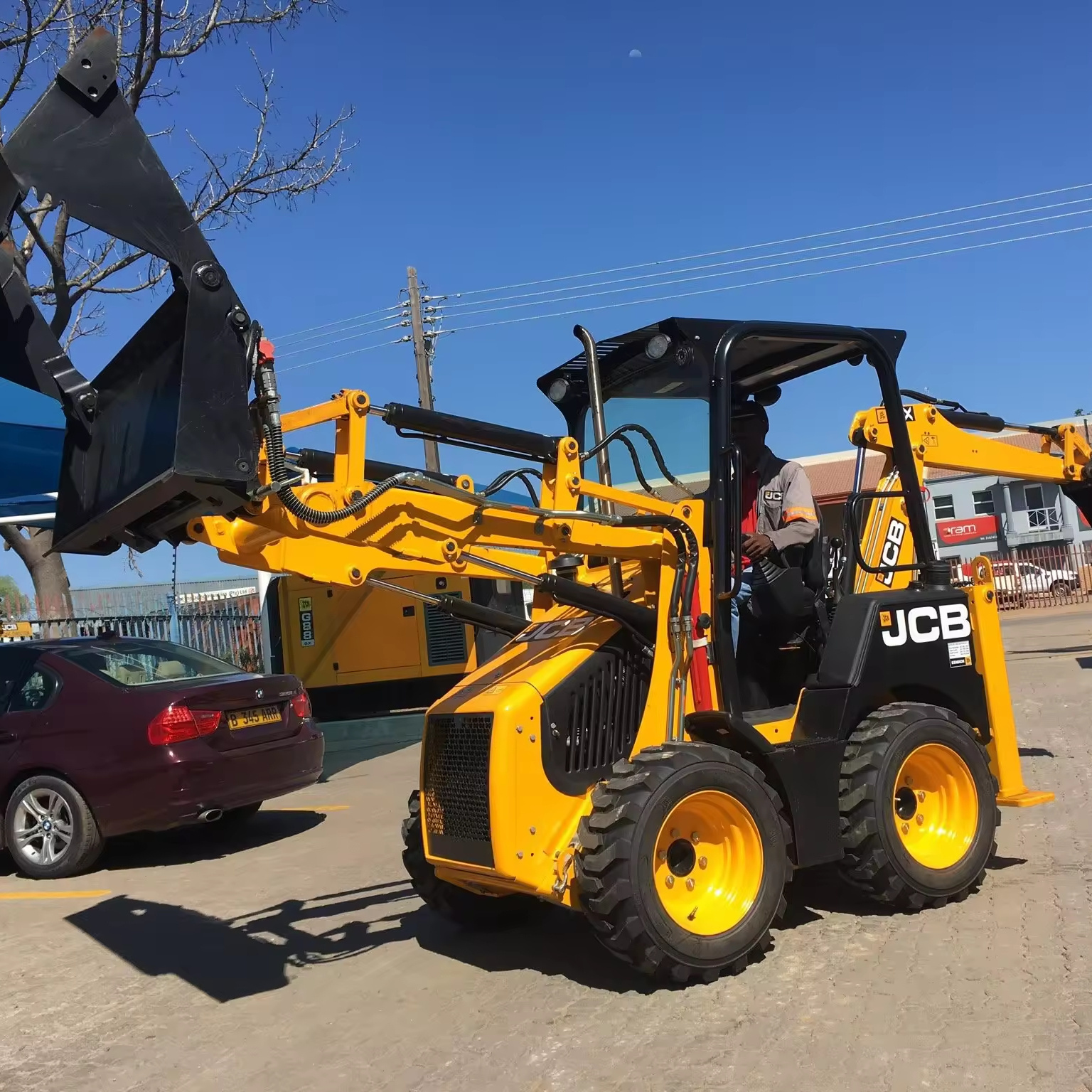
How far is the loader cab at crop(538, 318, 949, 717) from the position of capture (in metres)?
5.06

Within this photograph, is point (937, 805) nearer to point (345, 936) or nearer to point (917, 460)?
point (917, 460)

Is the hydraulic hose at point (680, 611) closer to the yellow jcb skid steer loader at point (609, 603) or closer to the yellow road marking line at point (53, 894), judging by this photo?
the yellow jcb skid steer loader at point (609, 603)

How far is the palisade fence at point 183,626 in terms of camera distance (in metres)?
13.9

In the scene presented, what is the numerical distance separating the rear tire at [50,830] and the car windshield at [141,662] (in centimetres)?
79

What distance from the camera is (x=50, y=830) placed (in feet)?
24.9

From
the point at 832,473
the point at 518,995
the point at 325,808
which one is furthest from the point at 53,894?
the point at 832,473

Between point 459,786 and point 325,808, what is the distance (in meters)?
5.15

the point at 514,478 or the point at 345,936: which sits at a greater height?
the point at 514,478

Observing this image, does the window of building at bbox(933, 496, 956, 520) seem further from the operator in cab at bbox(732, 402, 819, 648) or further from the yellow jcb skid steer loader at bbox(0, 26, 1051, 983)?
the operator in cab at bbox(732, 402, 819, 648)

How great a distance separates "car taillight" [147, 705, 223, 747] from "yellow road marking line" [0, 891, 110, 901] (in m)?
0.97

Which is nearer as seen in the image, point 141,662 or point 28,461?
point 141,662

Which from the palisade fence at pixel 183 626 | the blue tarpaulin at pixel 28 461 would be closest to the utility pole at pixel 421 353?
the palisade fence at pixel 183 626

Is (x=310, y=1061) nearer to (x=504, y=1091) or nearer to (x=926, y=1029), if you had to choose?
(x=504, y=1091)

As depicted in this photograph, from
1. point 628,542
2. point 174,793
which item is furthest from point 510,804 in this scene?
point 174,793
